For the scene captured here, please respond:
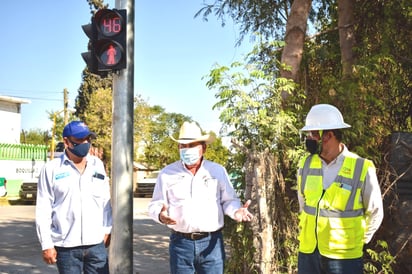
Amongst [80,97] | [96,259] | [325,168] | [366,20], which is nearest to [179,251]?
[96,259]

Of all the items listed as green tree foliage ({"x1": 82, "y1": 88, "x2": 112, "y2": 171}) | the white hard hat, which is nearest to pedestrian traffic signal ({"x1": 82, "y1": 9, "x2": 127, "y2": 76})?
the white hard hat

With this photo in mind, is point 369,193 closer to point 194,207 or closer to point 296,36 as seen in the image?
point 194,207

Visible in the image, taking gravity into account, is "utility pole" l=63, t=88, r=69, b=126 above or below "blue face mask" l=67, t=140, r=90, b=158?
above

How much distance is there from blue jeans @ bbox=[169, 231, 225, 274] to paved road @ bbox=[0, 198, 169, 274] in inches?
178

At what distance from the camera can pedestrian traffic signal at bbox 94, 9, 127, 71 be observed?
231 inches

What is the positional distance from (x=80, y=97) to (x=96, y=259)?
110 feet

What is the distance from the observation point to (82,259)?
14.1 ft

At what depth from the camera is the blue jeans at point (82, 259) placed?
4.24 meters

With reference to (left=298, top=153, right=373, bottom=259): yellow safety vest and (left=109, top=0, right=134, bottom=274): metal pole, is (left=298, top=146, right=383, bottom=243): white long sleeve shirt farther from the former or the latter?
(left=109, top=0, right=134, bottom=274): metal pole

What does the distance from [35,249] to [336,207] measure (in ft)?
28.6

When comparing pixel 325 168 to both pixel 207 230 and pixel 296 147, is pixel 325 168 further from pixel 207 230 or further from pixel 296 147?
pixel 296 147

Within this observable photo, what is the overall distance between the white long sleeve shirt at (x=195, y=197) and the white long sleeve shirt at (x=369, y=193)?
93 centimetres

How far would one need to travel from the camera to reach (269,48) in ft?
26.3

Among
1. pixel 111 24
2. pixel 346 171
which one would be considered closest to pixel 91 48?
pixel 111 24
